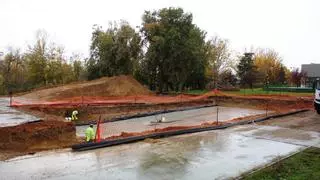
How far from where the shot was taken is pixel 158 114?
100ft

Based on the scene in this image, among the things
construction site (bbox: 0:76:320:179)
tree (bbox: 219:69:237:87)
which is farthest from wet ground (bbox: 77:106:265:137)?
tree (bbox: 219:69:237:87)

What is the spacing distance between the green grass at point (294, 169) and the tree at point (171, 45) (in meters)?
32.3

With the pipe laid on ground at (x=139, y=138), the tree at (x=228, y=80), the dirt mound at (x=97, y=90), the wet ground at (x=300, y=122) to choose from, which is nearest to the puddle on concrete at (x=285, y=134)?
the wet ground at (x=300, y=122)

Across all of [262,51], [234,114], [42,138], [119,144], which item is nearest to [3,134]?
Answer: [42,138]

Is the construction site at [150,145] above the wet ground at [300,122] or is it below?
below

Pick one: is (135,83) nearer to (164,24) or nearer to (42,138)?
(164,24)

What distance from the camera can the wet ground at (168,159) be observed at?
12516 millimetres

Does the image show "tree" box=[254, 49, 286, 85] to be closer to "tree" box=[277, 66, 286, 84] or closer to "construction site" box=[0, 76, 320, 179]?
"tree" box=[277, 66, 286, 84]

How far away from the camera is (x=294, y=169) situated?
1245cm

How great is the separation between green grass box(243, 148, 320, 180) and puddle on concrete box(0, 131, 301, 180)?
885mm

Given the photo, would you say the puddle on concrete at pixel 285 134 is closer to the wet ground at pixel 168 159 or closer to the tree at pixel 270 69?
the wet ground at pixel 168 159

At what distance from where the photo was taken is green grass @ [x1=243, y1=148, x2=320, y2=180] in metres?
11.4

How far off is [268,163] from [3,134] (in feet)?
36.1

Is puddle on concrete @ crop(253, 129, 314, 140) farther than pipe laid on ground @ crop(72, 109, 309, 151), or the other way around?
puddle on concrete @ crop(253, 129, 314, 140)
